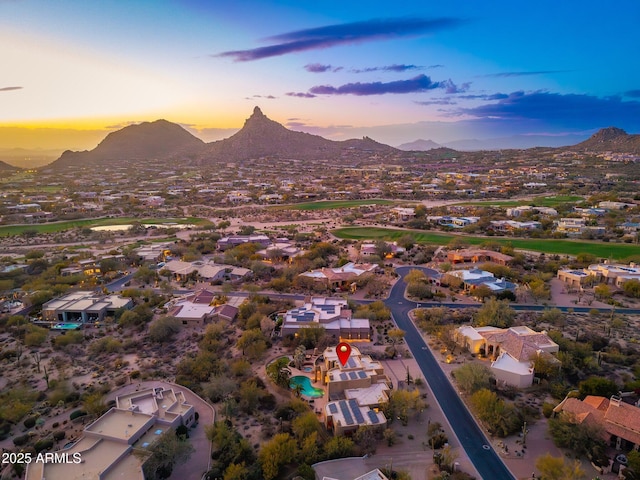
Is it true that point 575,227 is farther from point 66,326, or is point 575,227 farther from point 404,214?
point 66,326

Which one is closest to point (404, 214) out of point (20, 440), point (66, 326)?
point (66, 326)

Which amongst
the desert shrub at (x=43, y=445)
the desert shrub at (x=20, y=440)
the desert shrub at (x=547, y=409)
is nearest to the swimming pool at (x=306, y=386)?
the desert shrub at (x=547, y=409)

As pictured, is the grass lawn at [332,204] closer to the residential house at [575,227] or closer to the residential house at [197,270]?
the residential house at [575,227]

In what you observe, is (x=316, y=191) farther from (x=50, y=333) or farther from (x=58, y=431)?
(x=58, y=431)

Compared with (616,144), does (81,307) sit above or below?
below

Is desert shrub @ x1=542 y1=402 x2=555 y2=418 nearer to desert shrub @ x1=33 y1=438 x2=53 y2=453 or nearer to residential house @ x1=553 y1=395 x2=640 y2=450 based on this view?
residential house @ x1=553 y1=395 x2=640 y2=450

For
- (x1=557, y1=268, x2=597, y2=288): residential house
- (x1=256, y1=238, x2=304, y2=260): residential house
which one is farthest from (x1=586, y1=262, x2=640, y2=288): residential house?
(x1=256, y1=238, x2=304, y2=260): residential house
